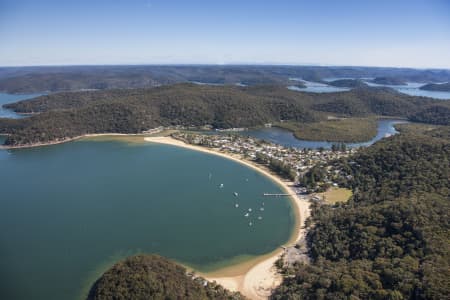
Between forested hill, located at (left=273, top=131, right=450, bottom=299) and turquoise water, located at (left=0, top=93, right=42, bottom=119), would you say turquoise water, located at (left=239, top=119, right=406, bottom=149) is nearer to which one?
forested hill, located at (left=273, top=131, right=450, bottom=299)

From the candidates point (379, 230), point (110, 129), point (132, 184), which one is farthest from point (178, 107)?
point (379, 230)

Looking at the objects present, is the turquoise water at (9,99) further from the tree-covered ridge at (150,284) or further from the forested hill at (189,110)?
the tree-covered ridge at (150,284)

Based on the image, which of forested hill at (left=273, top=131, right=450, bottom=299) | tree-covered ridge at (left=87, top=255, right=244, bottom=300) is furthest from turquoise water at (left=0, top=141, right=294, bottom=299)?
forested hill at (left=273, top=131, right=450, bottom=299)

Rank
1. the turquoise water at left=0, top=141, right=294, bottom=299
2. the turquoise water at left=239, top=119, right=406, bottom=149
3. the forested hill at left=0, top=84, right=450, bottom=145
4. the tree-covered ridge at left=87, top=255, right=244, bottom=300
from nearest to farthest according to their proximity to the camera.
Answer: the tree-covered ridge at left=87, top=255, right=244, bottom=300
the turquoise water at left=0, top=141, right=294, bottom=299
the turquoise water at left=239, top=119, right=406, bottom=149
the forested hill at left=0, top=84, right=450, bottom=145

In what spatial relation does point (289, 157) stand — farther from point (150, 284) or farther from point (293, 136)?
point (150, 284)

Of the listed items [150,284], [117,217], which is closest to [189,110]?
[117,217]

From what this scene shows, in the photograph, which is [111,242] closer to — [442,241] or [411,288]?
[411,288]

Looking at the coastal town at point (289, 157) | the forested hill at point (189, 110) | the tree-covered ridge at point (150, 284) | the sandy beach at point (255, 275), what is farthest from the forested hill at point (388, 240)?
the forested hill at point (189, 110)
